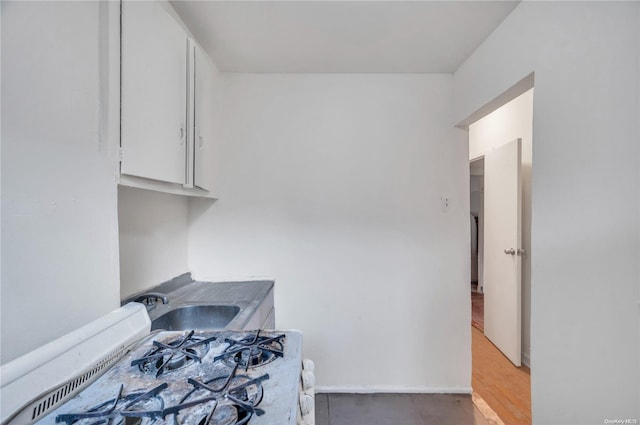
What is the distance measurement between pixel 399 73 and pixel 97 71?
1.89 m

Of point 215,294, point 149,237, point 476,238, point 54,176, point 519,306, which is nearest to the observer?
point 54,176

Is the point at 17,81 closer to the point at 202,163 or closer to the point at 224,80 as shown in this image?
the point at 202,163

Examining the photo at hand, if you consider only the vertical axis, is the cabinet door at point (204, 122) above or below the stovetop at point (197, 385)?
above

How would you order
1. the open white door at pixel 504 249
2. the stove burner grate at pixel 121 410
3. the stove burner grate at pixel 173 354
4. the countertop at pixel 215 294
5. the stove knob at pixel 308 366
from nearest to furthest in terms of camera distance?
the stove burner grate at pixel 121 410 < the stove burner grate at pixel 173 354 < the stove knob at pixel 308 366 < the countertop at pixel 215 294 < the open white door at pixel 504 249

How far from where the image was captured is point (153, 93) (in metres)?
1.12

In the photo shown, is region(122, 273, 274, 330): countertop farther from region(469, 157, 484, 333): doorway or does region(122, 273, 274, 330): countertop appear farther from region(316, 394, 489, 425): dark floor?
region(469, 157, 484, 333): doorway

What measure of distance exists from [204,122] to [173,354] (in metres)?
1.35

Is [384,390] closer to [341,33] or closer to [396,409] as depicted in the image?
[396,409]

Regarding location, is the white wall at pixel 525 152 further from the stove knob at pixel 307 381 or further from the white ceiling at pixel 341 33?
the stove knob at pixel 307 381

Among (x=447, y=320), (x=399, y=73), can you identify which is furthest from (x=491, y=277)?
(x=399, y=73)

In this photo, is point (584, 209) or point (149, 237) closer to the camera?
point (584, 209)

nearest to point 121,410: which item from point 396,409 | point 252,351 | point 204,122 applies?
point 252,351

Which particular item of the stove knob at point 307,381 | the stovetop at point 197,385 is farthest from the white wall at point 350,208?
the stove knob at point 307,381

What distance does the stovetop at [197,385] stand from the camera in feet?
1.86
